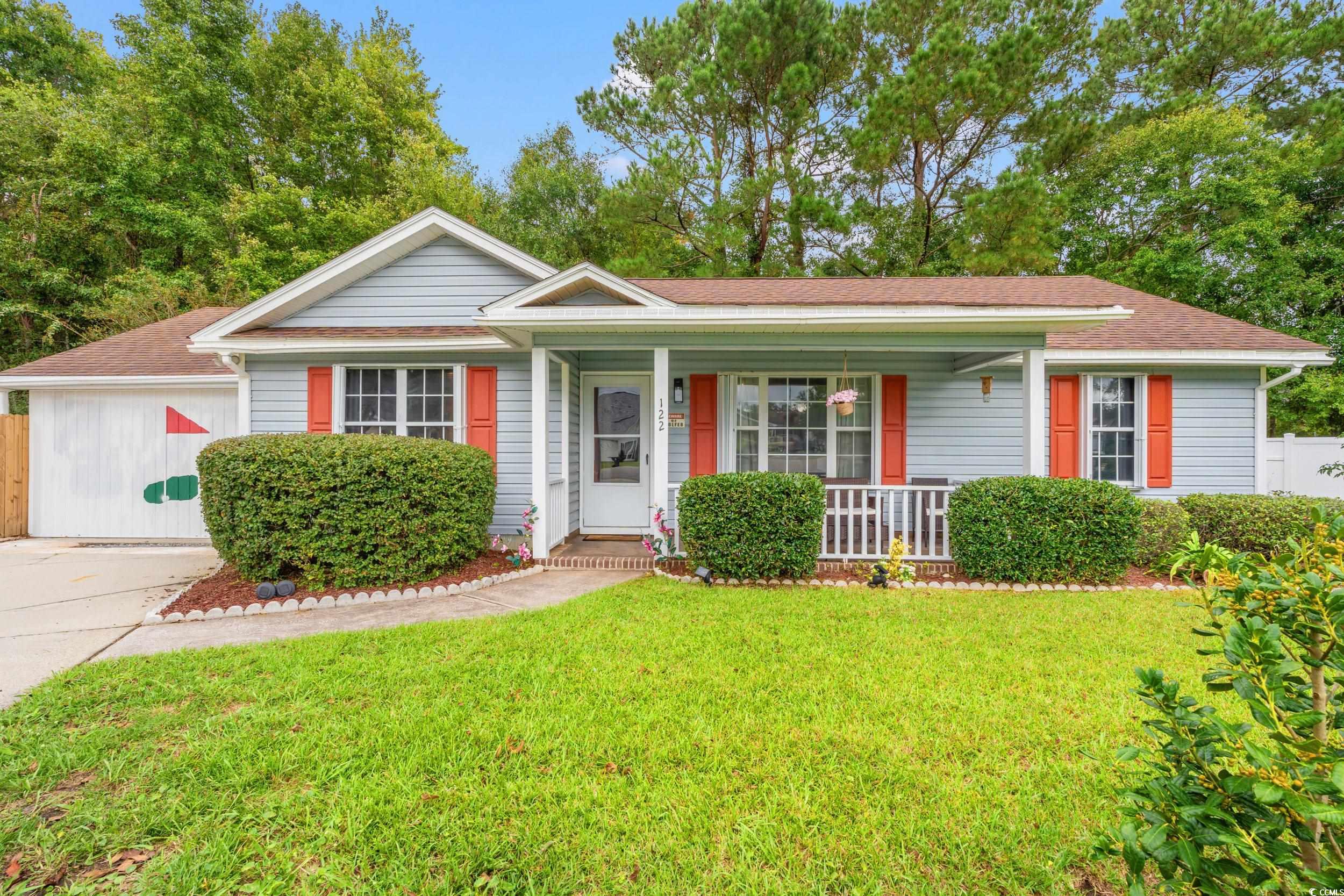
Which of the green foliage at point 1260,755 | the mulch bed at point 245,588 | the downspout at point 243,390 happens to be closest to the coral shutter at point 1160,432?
the green foliage at point 1260,755

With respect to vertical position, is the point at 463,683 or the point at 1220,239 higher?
the point at 1220,239

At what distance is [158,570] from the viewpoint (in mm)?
6082

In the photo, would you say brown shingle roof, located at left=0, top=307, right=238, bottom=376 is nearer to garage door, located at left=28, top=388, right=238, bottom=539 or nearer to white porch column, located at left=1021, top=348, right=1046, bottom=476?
garage door, located at left=28, top=388, right=238, bottom=539

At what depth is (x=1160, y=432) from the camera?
7121 millimetres

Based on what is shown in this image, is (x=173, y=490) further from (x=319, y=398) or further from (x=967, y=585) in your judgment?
(x=967, y=585)

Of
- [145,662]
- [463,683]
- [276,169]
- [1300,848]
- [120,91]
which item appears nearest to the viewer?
[1300,848]

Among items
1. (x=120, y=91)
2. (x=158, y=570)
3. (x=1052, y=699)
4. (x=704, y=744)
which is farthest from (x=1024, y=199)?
(x=120, y=91)

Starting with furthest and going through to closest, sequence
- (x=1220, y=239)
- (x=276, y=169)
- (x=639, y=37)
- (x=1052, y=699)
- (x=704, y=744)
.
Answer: (x=276, y=169), (x=639, y=37), (x=1220, y=239), (x=1052, y=699), (x=704, y=744)

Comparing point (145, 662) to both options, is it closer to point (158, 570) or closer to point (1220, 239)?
point (158, 570)

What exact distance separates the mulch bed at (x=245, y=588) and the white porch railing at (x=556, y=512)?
1.66ft

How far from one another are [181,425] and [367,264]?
13.0 ft

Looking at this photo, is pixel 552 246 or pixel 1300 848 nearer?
pixel 1300 848

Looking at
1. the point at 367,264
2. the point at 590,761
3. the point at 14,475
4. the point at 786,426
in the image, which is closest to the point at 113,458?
the point at 14,475

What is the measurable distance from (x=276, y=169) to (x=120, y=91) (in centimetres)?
381
